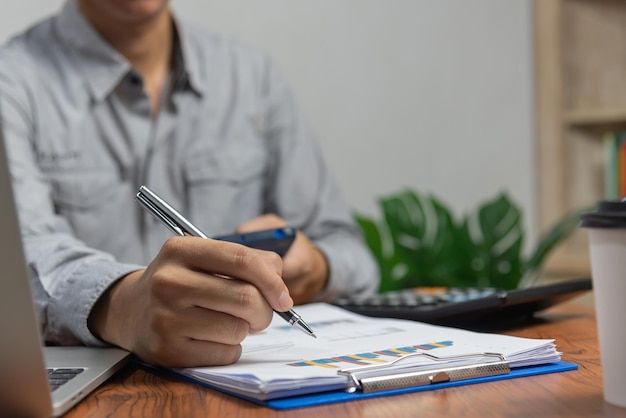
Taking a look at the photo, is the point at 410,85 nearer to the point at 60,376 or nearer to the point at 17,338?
the point at 60,376

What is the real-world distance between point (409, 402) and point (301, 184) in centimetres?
94

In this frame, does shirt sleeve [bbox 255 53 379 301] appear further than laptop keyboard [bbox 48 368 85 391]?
Yes

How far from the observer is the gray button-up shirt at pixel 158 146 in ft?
4.33

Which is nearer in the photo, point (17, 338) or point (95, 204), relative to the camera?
point (17, 338)

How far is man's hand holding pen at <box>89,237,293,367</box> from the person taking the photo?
2.07 ft

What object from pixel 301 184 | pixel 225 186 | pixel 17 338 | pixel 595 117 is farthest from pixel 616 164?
pixel 17 338

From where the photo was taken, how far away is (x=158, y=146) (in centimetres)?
140

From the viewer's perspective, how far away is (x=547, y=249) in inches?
79.3

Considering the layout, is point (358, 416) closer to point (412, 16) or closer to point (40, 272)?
point (40, 272)

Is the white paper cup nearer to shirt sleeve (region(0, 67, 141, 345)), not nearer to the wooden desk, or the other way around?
the wooden desk

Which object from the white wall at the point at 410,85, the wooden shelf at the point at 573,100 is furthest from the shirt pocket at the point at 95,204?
the wooden shelf at the point at 573,100

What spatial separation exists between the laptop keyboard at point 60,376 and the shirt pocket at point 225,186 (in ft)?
2.51

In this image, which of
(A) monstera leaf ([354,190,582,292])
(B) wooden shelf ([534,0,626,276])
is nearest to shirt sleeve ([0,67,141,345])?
(A) monstera leaf ([354,190,582,292])

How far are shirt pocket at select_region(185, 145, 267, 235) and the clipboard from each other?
31.4 inches
